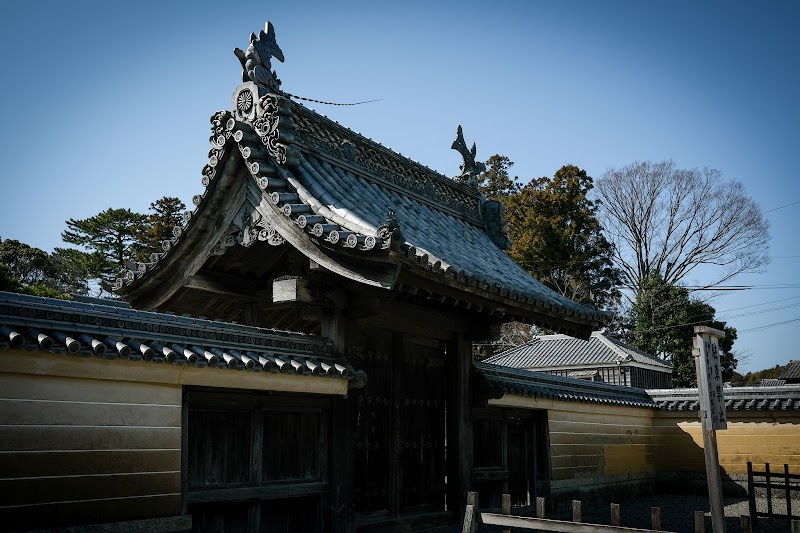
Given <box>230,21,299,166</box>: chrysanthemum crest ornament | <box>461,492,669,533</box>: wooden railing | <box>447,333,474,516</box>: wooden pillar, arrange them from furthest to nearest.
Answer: <box>447,333,474,516</box>: wooden pillar
<box>230,21,299,166</box>: chrysanthemum crest ornament
<box>461,492,669,533</box>: wooden railing

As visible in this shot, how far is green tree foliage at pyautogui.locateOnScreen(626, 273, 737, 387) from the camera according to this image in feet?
132

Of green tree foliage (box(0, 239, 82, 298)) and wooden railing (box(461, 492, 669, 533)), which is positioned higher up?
green tree foliage (box(0, 239, 82, 298))

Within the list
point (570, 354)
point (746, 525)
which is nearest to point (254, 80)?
point (746, 525)

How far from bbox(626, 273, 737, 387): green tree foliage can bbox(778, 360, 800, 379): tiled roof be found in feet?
49.9

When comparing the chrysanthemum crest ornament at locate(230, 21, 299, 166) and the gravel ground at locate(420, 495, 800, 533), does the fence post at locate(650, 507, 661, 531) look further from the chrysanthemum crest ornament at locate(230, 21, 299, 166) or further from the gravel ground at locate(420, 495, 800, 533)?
the chrysanthemum crest ornament at locate(230, 21, 299, 166)

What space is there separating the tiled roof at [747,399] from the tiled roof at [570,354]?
56.4ft

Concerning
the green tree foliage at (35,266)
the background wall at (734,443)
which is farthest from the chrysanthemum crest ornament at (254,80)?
the green tree foliage at (35,266)

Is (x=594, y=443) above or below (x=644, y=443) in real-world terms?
above

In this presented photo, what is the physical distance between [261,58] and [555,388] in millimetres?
9438

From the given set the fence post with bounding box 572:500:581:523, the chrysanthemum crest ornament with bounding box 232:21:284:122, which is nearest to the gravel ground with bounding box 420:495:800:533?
the fence post with bounding box 572:500:581:523

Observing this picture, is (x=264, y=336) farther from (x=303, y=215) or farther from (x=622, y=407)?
(x=622, y=407)

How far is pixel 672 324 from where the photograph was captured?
4028 centimetres

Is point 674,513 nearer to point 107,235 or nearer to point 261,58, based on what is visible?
point 261,58

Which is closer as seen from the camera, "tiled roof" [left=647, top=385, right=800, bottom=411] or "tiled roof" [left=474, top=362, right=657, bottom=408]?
"tiled roof" [left=474, top=362, right=657, bottom=408]
